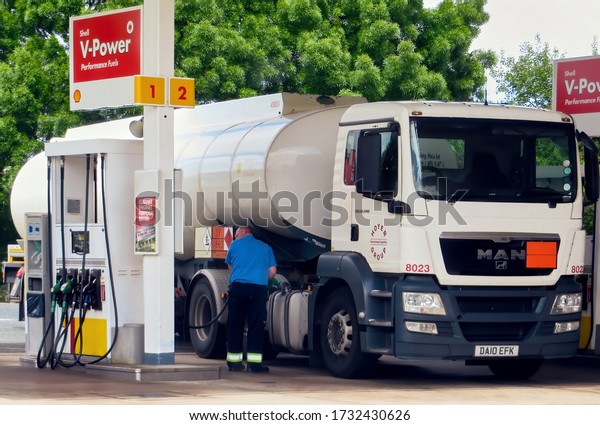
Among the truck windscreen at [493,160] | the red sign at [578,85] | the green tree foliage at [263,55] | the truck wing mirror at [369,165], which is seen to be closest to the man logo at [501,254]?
the truck windscreen at [493,160]

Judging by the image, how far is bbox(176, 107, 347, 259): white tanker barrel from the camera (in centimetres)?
1548

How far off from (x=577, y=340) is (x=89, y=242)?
565cm

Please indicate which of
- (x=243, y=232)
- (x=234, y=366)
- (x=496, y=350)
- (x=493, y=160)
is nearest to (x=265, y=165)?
(x=243, y=232)

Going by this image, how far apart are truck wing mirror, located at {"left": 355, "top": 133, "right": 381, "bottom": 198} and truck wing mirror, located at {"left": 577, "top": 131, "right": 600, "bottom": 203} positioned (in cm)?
241

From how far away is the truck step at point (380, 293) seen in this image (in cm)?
1366

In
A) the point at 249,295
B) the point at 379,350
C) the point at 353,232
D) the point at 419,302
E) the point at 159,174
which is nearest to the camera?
the point at 419,302

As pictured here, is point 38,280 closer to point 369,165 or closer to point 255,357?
point 255,357

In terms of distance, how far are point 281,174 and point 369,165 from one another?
6.31 feet

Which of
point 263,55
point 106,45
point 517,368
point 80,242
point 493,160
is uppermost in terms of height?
point 263,55

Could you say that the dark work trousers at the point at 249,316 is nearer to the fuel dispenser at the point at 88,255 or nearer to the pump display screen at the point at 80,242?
the fuel dispenser at the point at 88,255

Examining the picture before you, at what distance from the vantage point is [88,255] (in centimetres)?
1502

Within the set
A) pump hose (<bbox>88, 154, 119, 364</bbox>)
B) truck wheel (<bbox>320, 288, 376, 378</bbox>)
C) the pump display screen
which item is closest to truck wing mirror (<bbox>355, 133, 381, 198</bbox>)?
truck wheel (<bbox>320, 288, 376, 378</bbox>)

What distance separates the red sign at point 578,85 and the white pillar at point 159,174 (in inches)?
232
